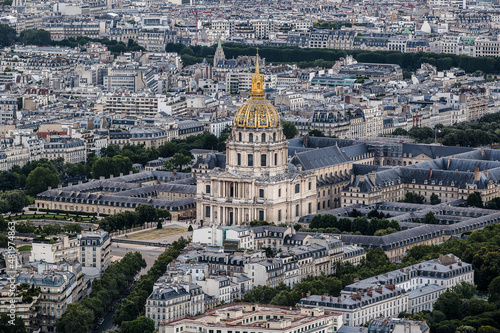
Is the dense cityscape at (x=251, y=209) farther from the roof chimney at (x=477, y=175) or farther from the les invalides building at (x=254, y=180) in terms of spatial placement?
the roof chimney at (x=477, y=175)

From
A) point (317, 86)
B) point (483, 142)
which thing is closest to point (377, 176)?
point (483, 142)

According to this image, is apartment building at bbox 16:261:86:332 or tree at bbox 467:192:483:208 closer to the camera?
apartment building at bbox 16:261:86:332

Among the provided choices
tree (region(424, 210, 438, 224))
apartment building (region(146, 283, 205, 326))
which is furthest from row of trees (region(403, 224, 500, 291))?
apartment building (region(146, 283, 205, 326))

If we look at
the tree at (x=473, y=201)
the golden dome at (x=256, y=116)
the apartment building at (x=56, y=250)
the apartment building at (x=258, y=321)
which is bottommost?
the tree at (x=473, y=201)

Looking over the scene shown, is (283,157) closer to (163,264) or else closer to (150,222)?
(150,222)

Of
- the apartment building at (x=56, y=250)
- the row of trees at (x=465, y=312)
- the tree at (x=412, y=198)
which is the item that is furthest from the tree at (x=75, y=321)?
the tree at (x=412, y=198)

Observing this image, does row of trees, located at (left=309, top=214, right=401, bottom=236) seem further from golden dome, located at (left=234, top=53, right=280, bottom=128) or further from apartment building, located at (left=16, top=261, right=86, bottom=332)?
apartment building, located at (left=16, top=261, right=86, bottom=332)

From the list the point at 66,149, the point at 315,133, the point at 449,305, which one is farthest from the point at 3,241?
the point at 315,133
